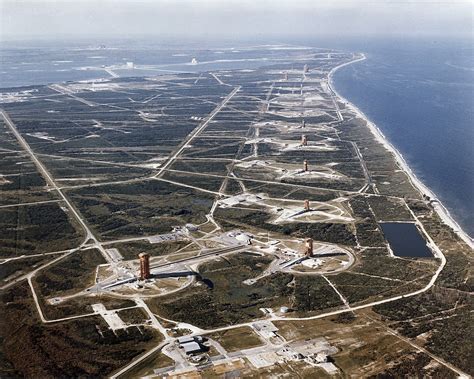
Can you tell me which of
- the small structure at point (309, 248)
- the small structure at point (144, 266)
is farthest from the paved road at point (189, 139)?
the small structure at point (144, 266)

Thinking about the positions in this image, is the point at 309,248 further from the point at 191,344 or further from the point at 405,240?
the point at 191,344

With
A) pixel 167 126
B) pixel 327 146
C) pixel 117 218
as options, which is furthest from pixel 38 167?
pixel 327 146

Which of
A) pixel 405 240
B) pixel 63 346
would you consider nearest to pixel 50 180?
pixel 63 346

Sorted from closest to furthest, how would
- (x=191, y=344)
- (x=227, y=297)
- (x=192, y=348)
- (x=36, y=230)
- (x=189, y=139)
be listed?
1. (x=192, y=348)
2. (x=191, y=344)
3. (x=227, y=297)
4. (x=36, y=230)
5. (x=189, y=139)

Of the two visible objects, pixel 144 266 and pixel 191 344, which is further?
pixel 144 266

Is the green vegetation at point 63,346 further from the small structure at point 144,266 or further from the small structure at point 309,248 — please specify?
the small structure at point 309,248

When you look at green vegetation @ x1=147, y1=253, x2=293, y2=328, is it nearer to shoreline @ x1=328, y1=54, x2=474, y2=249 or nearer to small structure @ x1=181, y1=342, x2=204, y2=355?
small structure @ x1=181, y1=342, x2=204, y2=355
